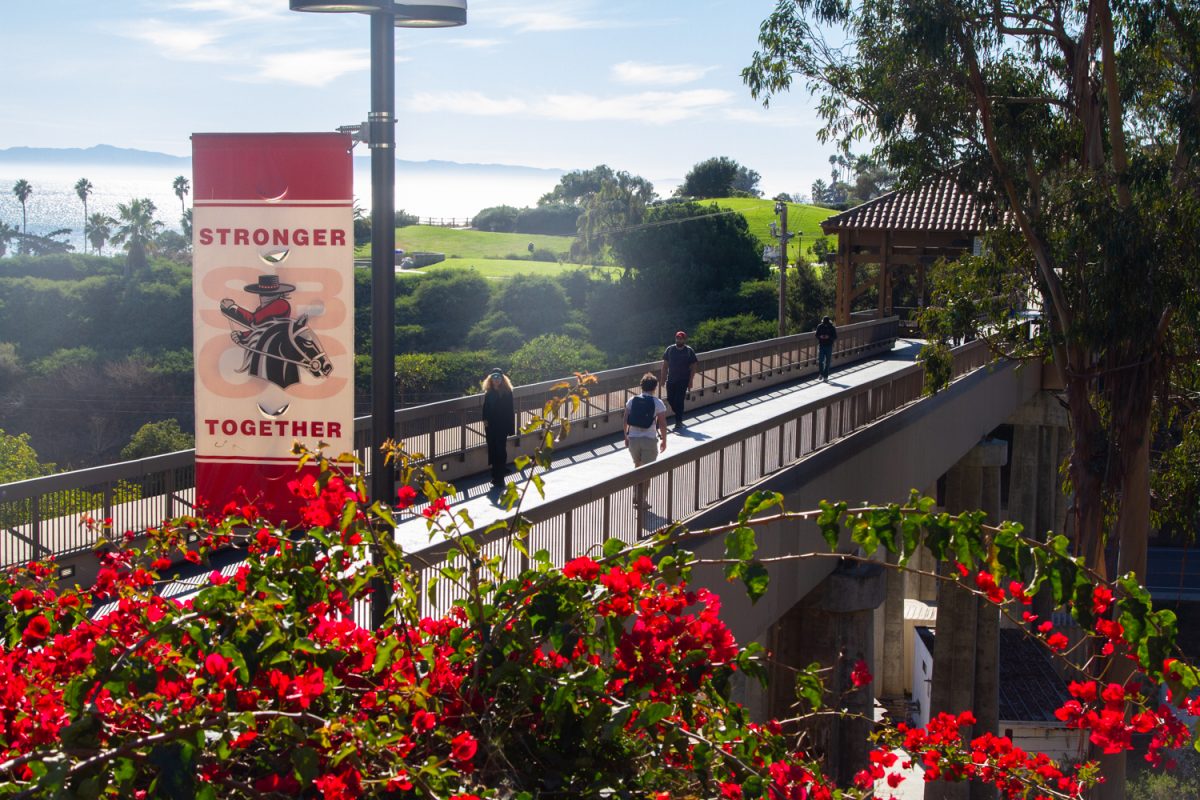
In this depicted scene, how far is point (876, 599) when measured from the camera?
2067 centimetres

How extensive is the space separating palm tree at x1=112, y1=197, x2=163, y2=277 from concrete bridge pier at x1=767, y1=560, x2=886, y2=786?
246ft

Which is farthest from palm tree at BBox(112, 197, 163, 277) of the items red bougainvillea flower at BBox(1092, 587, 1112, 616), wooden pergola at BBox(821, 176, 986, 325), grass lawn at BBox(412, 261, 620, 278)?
red bougainvillea flower at BBox(1092, 587, 1112, 616)

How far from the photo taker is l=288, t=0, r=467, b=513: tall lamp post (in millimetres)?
6281

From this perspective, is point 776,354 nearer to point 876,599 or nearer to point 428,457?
point 876,599

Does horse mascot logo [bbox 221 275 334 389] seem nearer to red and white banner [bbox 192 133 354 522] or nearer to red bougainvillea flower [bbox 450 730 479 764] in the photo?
red and white banner [bbox 192 133 354 522]

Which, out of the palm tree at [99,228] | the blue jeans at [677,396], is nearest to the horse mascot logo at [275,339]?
the blue jeans at [677,396]

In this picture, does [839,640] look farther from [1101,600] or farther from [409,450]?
[1101,600]

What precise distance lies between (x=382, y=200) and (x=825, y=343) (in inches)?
1035

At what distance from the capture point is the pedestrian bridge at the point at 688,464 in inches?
427

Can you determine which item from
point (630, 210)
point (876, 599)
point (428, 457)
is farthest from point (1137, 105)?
point (630, 210)

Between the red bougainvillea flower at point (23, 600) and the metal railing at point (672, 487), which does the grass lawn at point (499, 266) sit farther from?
the red bougainvillea flower at point (23, 600)

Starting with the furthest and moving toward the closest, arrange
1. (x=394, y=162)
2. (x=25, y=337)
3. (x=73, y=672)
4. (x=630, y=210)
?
(x=630, y=210) → (x=25, y=337) → (x=394, y=162) → (x=73, y=672)

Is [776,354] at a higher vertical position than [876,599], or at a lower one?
higher

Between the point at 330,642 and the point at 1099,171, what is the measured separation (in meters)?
17.9
